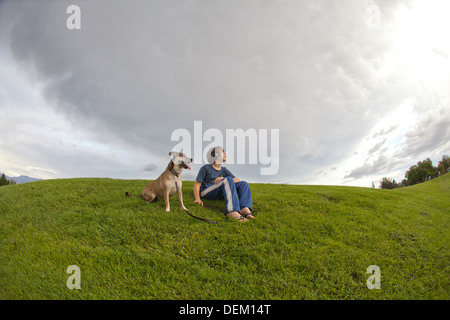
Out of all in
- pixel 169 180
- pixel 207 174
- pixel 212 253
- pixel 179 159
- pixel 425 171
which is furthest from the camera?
pixel 425 171

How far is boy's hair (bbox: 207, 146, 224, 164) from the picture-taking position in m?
6.34

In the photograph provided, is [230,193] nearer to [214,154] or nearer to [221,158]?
[221,158]

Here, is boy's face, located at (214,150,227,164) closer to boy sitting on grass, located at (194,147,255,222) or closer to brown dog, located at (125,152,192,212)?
boy sitting on grass, located at (194,147,255,222)

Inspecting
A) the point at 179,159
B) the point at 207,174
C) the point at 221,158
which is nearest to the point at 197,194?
the point at 207,174

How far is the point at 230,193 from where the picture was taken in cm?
558

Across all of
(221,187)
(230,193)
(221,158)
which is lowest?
(230,193)

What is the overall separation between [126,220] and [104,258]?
4.82 feet

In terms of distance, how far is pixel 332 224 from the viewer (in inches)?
214

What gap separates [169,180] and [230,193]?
1.73 metres

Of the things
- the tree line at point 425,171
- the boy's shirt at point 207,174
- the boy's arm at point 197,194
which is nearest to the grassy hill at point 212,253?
the boy's arm at point 197,194

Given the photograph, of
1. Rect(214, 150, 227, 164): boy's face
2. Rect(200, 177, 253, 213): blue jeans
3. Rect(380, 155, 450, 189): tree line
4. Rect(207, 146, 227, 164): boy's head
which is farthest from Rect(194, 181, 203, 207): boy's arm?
Rect(380, 155, 450, 189): tree line

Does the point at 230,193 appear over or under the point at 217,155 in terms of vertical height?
under
